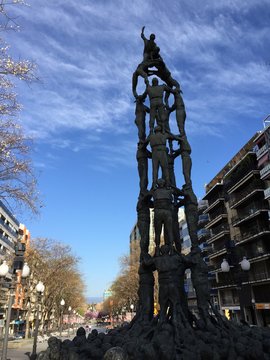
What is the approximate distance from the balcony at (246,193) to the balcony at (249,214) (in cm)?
126

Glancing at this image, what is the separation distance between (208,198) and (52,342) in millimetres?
47833

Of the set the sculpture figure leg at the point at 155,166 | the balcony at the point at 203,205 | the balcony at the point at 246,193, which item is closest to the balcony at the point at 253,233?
the balcony at the point at 246,193

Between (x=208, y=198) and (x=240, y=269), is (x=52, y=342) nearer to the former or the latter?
(x=240, y=269)

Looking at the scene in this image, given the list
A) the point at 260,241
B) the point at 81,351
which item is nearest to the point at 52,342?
the point at 81,351

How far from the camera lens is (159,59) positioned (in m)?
12.5

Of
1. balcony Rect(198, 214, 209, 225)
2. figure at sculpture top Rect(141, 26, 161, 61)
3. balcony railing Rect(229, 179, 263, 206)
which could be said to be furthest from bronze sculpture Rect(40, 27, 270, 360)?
balcony Rect(198, 214, 209, 225)

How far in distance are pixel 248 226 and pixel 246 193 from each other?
13.1ft

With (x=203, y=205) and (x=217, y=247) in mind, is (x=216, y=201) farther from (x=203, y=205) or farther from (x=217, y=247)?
(x=203, y=205)

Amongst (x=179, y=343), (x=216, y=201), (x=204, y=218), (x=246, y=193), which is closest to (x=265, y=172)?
(x=246, y=193)

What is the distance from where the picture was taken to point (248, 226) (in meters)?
40.5

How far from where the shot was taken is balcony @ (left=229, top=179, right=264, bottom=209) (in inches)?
1475

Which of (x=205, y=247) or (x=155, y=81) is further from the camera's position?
(x=205, y=247)

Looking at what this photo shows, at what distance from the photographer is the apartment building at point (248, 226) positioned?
35406 mm

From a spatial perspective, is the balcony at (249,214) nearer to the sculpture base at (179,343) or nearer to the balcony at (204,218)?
the balcony at (204,218)
